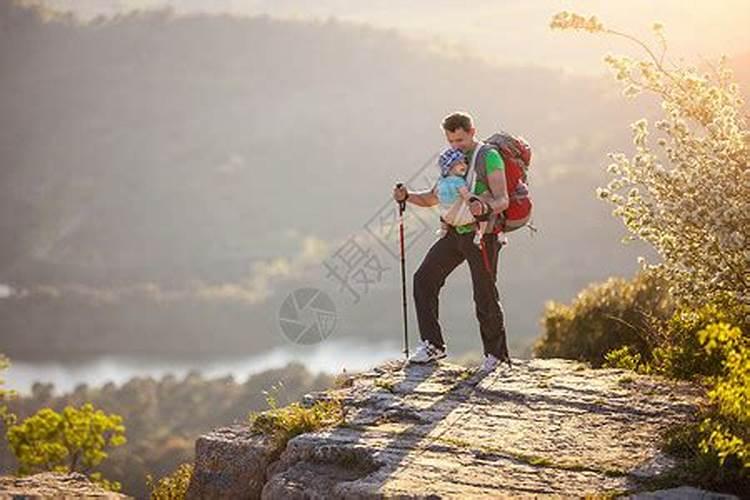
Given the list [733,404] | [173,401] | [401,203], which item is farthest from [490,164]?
[173,401]

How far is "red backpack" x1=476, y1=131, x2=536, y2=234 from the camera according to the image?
1033 centimetres

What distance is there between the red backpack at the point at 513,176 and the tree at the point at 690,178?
3.17ft

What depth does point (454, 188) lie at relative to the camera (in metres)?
10.2

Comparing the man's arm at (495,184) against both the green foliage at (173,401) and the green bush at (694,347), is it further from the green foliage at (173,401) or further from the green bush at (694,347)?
the green foliage at (173,401)

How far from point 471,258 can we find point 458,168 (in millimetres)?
889

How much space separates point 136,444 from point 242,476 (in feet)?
186

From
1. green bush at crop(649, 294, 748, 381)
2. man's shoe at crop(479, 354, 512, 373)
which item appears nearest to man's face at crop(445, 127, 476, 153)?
man's shoe at crop(479, 354, 512, 373)

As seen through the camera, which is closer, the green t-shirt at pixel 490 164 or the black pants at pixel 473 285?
the green t-shirt at pixel 490 164

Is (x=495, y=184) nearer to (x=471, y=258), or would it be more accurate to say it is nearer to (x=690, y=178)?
→ (x=471, y=258)

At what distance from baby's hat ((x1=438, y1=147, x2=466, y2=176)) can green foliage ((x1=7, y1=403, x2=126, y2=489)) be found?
53.1 feet

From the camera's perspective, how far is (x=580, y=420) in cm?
917

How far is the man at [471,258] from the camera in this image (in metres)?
10.0

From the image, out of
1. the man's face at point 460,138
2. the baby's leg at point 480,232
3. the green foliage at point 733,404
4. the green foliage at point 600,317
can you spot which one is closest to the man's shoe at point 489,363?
the baby's leg at point 480,232

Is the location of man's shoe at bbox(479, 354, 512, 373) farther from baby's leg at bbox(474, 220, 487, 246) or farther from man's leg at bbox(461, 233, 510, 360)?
baby's leg at bbox(474, 220, 487, 246)
